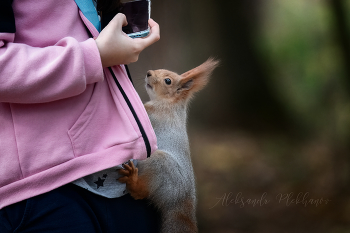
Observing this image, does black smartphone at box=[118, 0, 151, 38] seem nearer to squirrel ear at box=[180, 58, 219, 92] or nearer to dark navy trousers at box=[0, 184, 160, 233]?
dark navy trousers at box=[0, 184, 160, 233]

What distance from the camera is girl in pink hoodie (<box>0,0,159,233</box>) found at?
19.9 inches

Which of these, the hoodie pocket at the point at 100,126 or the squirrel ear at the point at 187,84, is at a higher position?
the hoodie pocket at the point at 100,126

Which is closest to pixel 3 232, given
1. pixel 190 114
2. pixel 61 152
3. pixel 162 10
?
pixel 61 152

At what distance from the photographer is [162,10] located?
180cm

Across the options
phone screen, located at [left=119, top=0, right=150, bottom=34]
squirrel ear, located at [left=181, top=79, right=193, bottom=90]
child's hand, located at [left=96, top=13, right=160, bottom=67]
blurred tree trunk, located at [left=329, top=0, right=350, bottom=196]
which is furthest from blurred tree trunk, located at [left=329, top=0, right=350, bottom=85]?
child's hand, located at [left=96, top=13, right=160, bottom=67]

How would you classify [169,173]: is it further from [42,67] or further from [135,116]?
[42,67]

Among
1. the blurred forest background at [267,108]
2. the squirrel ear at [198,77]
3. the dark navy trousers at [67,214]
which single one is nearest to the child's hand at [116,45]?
the dark navy trousers at [67,214]

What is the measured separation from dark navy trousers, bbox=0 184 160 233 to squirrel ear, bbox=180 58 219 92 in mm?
969

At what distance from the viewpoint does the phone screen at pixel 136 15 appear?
2.30 feet

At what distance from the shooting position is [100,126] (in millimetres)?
586

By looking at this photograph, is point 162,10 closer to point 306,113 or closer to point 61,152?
point 306,113

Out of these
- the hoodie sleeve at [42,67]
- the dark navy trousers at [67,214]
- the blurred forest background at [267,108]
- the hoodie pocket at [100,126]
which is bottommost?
the blurred forest background at [267,108]

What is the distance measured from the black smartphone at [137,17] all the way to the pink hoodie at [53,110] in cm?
12

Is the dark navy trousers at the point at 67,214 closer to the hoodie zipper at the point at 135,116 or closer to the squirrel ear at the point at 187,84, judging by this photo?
the hoodie zipper at the point at 135,116
